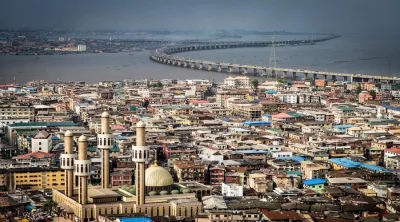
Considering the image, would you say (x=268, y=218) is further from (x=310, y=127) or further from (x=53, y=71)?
(x=53, y=71)

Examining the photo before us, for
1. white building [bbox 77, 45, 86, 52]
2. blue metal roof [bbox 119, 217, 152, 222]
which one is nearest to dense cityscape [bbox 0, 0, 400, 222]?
blue metal roof [bbox 119, 217, 152, 222]

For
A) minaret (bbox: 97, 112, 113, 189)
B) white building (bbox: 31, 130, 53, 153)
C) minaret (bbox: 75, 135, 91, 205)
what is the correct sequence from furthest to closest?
white building (bbox: 31, 130, 53, 153) → minaret (bbox: 97, 112, 113, 189) → minaret (bbox: 75, 135, 91, 205)

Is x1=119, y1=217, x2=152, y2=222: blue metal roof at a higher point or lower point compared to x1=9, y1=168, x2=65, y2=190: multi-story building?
lower

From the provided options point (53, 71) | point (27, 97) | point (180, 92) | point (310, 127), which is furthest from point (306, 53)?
point (310, 127)

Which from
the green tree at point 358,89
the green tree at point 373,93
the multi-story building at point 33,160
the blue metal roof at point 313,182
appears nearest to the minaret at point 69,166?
the multi-story building at point 33,160

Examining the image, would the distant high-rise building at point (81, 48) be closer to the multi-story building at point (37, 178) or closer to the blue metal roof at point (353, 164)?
the blue metal roof at point (353, 164)

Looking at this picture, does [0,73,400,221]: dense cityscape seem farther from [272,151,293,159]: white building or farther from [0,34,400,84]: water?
[0,34,400,84]: water

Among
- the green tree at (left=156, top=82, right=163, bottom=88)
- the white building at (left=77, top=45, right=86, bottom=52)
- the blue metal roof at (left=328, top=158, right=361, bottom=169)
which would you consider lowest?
the blue metal roof at (left=328, top=158, right=361, bottom=169)

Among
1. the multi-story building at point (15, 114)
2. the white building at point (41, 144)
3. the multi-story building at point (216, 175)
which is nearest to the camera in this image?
the multi-story building at point (216, 175)
